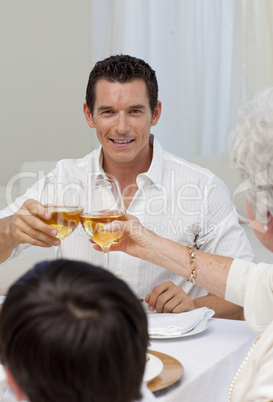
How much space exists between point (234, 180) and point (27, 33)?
6.76 ft

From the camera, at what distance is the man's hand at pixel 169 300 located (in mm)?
1486

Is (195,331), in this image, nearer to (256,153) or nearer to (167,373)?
(167,373)

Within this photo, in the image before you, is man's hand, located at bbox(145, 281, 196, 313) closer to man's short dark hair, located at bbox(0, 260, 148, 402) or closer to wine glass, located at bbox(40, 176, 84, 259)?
wine glass, located at bbox(40, 176, 84, 259)

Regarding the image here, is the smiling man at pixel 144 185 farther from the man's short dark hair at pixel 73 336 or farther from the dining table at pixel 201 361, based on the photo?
the man's short dark hair at pixel 73 336

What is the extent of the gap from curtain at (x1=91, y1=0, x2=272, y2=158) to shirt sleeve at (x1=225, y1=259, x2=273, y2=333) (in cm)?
300

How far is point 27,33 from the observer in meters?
4.49

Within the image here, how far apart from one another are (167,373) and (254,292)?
29 centimetres

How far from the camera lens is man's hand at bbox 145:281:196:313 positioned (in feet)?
4.88

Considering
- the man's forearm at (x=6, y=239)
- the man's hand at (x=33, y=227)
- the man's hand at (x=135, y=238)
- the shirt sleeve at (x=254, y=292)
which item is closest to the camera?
the shirt sleeve at (x=254, y=292)

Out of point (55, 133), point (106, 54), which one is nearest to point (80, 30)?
point (106, 54)

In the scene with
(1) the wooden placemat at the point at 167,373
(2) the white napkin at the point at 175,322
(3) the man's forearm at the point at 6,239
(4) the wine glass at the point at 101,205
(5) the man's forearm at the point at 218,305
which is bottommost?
(5) the man's forearm at the point at 218,305

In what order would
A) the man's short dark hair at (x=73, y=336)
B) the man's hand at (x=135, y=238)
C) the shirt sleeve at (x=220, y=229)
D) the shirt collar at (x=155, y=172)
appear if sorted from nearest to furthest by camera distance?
the man's short dark hair at (x=73, y=336) → the man's hand at (x=135, y=238) → the shirt sleeve at (x=220, y=229) → the shirt collar at (x=155, y=172)

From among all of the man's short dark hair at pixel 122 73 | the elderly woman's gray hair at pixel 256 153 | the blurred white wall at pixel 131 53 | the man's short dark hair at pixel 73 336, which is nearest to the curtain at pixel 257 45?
the blurred white wall at pixel 131 53

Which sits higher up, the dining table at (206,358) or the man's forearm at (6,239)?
the man's forearm at (6,239)
